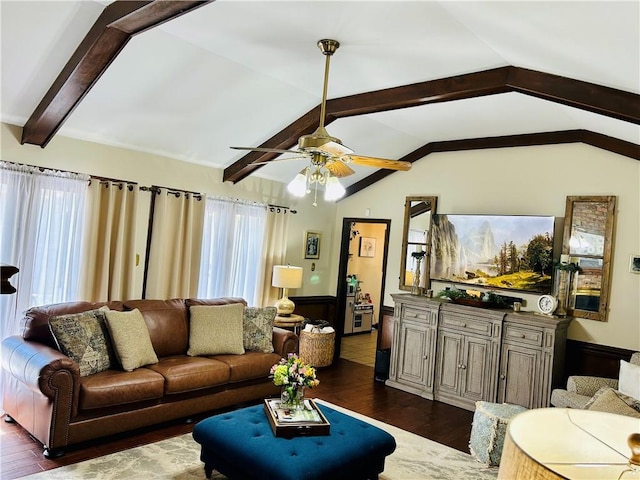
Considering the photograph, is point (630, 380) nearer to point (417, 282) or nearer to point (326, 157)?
point (417, 282)

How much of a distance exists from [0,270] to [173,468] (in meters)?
2.84

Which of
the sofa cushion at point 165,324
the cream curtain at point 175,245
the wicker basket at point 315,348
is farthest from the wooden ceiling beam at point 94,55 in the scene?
the wicker basket at point 315,348

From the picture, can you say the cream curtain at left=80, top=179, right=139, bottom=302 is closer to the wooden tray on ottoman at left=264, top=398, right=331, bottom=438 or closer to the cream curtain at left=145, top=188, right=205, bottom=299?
the cream curtain at left=145, top=188, right=205, bottom=299

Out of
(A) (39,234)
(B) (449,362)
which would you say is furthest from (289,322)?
(A) (39,234)

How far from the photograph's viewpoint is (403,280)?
6.53 meters

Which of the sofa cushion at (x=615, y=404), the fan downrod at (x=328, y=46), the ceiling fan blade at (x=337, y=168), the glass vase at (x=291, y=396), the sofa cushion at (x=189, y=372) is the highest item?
the fan downrod at (x=328, y=46)

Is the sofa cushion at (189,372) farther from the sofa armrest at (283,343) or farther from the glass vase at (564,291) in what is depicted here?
the glass vase at (564,291)

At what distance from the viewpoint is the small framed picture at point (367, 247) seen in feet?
31.2

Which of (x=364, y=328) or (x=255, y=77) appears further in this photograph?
(x=364, y=328)

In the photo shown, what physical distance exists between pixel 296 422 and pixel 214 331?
194 centimetres

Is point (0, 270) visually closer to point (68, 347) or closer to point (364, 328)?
point (68, 347)

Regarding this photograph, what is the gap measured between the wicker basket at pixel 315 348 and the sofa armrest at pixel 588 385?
312 cm

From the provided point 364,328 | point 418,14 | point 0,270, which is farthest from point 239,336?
point 364,328

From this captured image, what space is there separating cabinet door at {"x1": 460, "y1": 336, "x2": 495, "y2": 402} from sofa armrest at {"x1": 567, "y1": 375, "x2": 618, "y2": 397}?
1.03 metres
